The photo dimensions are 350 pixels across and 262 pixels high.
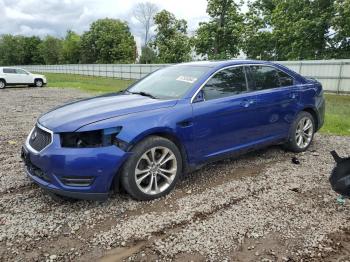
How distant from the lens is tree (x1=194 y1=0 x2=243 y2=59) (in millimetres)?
26203

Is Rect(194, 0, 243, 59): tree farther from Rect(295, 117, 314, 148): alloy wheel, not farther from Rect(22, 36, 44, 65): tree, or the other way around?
Rect(22, 36, 44, 65): tree

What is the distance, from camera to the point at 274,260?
293cm

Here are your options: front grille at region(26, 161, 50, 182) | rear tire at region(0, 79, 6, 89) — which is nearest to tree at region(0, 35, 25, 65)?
rear tire at region(0, 79, 6, 89)

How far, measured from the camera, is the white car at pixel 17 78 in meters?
23.6

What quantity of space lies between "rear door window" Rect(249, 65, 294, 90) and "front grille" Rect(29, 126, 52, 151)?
287 centimetres

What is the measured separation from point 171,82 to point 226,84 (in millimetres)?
756

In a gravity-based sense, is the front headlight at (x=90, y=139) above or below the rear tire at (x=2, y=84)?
above

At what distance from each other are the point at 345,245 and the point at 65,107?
11.3 ft

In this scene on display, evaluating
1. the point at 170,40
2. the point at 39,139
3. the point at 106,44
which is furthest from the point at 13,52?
the point at 39,139

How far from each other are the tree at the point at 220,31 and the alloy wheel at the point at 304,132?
2108 centimetres

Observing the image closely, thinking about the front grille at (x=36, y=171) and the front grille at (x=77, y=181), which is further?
the front grille at (x=36, y=171)

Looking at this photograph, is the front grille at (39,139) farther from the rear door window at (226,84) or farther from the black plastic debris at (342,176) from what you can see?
the black plastic debris at (342,176)

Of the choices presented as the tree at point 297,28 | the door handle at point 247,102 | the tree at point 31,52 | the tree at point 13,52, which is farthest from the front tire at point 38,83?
the tree at point 13,52

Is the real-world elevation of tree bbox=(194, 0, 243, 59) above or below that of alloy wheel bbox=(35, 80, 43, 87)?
above
